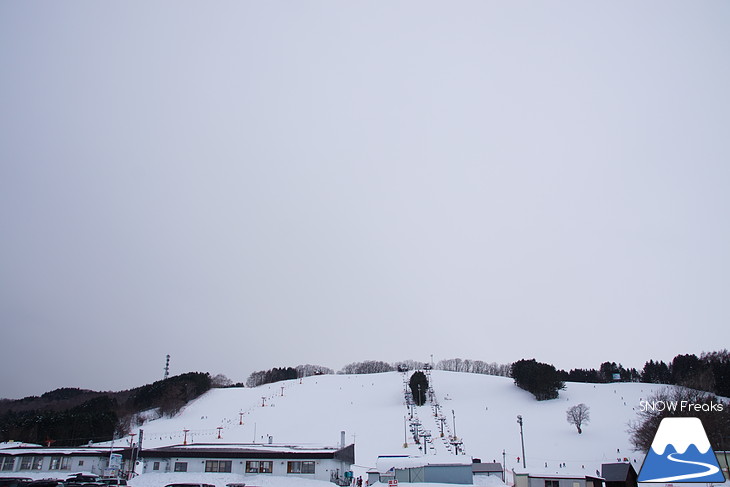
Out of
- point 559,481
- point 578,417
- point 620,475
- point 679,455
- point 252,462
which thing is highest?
point 679,455

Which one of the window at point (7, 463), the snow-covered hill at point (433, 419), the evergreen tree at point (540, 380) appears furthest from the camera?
the evergreen tree at point (540, 380)

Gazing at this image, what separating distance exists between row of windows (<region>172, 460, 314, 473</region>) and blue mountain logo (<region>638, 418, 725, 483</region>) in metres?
32.2

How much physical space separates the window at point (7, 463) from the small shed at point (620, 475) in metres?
45.3

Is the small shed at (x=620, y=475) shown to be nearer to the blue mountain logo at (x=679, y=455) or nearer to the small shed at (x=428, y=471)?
the small shed at (x=428, y=471)

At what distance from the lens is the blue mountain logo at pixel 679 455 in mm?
6523

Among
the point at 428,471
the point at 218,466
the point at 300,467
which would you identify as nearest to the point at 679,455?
the point at 428,471

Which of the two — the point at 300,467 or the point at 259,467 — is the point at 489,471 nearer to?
the point at 300,467

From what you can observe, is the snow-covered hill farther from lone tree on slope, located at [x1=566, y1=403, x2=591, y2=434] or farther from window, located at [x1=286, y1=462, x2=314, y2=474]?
window, located at [x1=286, y1=462, x2=314, y2=474]

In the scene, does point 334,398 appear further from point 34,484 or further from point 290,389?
point 34,484

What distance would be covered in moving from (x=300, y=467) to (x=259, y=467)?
3.04 meters

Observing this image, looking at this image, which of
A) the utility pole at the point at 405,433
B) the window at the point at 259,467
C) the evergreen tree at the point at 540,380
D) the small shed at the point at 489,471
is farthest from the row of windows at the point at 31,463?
the evergreen tree at the point at 540,380

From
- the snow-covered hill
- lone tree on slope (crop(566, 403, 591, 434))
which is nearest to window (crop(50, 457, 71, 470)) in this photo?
the snow-covered hill

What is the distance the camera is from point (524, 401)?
85.2 m

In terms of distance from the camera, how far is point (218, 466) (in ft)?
119
